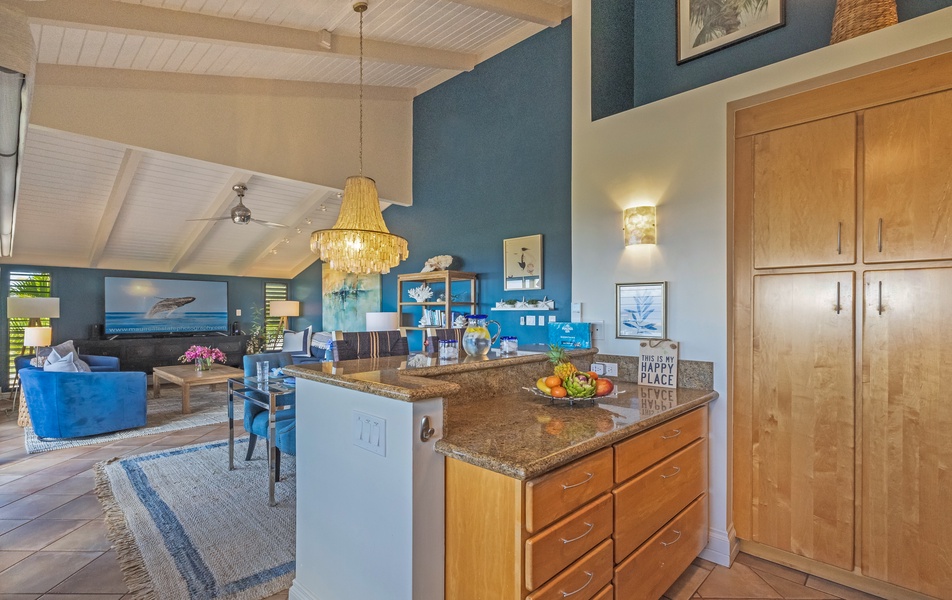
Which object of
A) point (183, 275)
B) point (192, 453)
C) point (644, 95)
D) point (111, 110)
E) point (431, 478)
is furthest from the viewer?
point (183, 275)

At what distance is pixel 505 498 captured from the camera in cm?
134

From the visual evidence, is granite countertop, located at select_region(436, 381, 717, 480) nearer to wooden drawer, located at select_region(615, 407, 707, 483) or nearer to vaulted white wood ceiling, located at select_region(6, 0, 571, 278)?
wooden drawer, located at select_region(615, 407, 707, 483)

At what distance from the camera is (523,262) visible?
15.6 ft

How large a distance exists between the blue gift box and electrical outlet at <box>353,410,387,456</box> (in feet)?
4.90

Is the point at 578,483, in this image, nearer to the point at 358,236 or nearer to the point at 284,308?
the point at 358,236

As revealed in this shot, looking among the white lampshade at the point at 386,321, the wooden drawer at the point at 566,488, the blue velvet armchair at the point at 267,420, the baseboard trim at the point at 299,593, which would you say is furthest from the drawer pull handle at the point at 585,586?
the white lampshade at the point at 386,321

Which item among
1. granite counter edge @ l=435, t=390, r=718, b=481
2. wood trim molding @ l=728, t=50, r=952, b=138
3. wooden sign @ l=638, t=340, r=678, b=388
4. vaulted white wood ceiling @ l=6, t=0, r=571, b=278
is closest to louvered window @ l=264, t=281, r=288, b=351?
vaulted white wood ceiling @ l=6, t=0, r=571, b=278

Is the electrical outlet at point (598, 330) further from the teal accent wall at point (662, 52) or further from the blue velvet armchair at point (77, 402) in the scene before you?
the blue velvet armchair at point (77, 402)

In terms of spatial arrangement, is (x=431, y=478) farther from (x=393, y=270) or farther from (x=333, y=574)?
(x=393, y=270)

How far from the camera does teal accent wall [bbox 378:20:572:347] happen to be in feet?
14.6

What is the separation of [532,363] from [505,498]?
1.14 meters

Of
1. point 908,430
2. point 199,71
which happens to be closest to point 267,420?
point 908,430

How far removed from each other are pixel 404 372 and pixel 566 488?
763mm

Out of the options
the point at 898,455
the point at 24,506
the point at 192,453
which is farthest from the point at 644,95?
the point at 24,506
